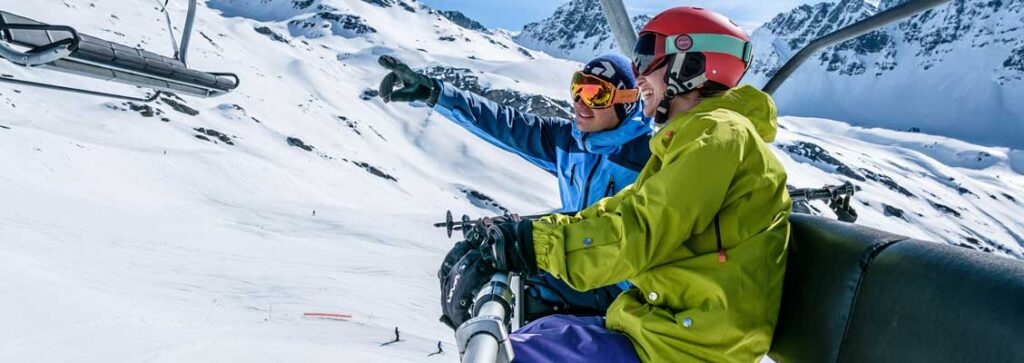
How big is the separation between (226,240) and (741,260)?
2131 cm

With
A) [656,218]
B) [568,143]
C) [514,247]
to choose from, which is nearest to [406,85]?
[568,143]

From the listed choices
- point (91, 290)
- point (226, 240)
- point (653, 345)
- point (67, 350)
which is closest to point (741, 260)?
point (653, 345)

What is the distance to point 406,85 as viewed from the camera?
13.4 feet

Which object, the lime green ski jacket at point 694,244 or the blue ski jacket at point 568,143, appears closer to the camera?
the lime green ski jacket at point 694,244

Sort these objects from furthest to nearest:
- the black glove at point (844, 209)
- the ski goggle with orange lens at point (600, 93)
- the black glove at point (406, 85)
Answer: the black glove at point (406, 85) < the ski goggle with orange lens at point (600, 93) < the black glove at point (844, 209)

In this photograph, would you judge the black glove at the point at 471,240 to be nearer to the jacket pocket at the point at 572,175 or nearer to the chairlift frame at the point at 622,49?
the chairlift frame at the point at 622,49

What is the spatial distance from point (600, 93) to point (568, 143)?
0.51 meters

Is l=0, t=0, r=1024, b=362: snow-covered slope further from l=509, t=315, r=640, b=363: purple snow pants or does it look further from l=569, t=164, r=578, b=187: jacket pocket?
l=509, t=315, r=640, b=363: purple snow pants

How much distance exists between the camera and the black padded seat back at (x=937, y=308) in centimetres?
124

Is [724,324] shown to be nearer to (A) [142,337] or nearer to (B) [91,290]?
(A) [142,337]

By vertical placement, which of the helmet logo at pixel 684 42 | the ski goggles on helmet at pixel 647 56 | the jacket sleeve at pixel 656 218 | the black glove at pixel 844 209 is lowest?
the black glove at pixel 844 209

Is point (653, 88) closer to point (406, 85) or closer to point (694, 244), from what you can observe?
point (694, 244)

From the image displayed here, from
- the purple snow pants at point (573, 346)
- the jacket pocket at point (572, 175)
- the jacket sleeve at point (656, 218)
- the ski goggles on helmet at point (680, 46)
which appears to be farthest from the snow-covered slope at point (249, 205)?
the jacket sleeve at point (656, 218)

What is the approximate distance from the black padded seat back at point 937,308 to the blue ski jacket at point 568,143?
1734mm
